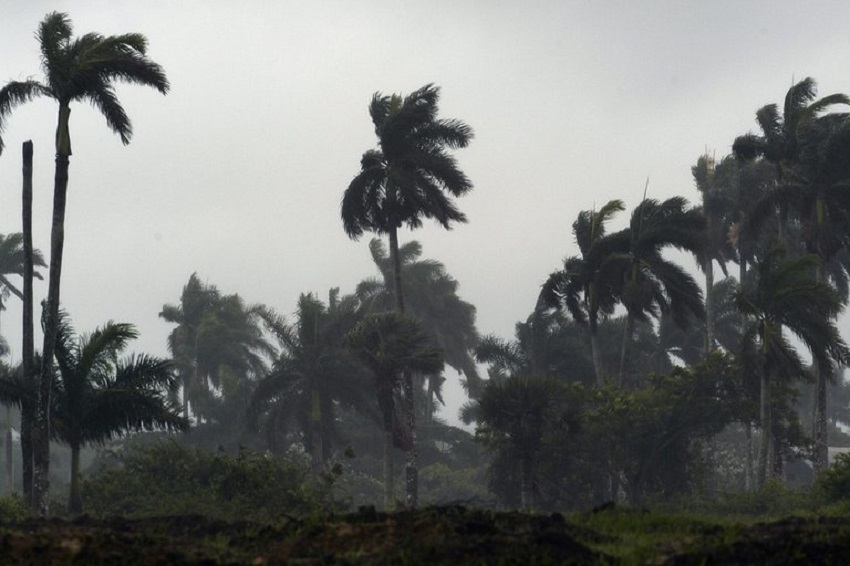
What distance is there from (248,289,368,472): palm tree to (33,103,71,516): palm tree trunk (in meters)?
21.4

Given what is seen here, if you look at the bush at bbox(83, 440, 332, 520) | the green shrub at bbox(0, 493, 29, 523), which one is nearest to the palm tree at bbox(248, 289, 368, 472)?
the bush at bbox(83, 440, 332, 520)

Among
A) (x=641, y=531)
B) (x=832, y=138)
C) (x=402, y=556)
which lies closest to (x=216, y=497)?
(x=641, y=531)

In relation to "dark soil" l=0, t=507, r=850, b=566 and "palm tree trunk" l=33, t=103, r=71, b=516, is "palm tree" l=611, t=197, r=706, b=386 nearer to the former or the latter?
"palm tree trunk" l=33, t=103, r=71, b=516

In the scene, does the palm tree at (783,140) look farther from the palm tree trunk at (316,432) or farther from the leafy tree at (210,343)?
the leafy tree at (210,343)

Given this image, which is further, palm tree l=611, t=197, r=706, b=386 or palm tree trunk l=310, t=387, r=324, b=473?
palm tree trunk l=310, t=387, r=324, b=473

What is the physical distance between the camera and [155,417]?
31109 mm

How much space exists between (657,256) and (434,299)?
2652 cm

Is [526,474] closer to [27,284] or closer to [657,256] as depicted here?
[657,256]

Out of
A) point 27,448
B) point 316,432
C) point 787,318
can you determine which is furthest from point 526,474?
point 27,448

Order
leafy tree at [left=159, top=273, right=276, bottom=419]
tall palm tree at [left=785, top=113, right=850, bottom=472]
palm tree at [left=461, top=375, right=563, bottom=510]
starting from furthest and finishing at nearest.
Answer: leafy tree at [left=159, top=273, right=276, bottom=419]
tall palm tree at [left=785, top=113, right=850, bottom=472]
palm tree at [left=461, top=375, right=563, bottom=510]

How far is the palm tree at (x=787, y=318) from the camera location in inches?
1511

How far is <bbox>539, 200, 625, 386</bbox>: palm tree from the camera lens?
4625 centimetres

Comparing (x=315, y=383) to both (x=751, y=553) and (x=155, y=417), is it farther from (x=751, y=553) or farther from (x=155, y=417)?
(x=751, y=553)

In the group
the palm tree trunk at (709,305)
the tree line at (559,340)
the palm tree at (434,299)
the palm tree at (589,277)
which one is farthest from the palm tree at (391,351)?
the palm tree at (434,299)
